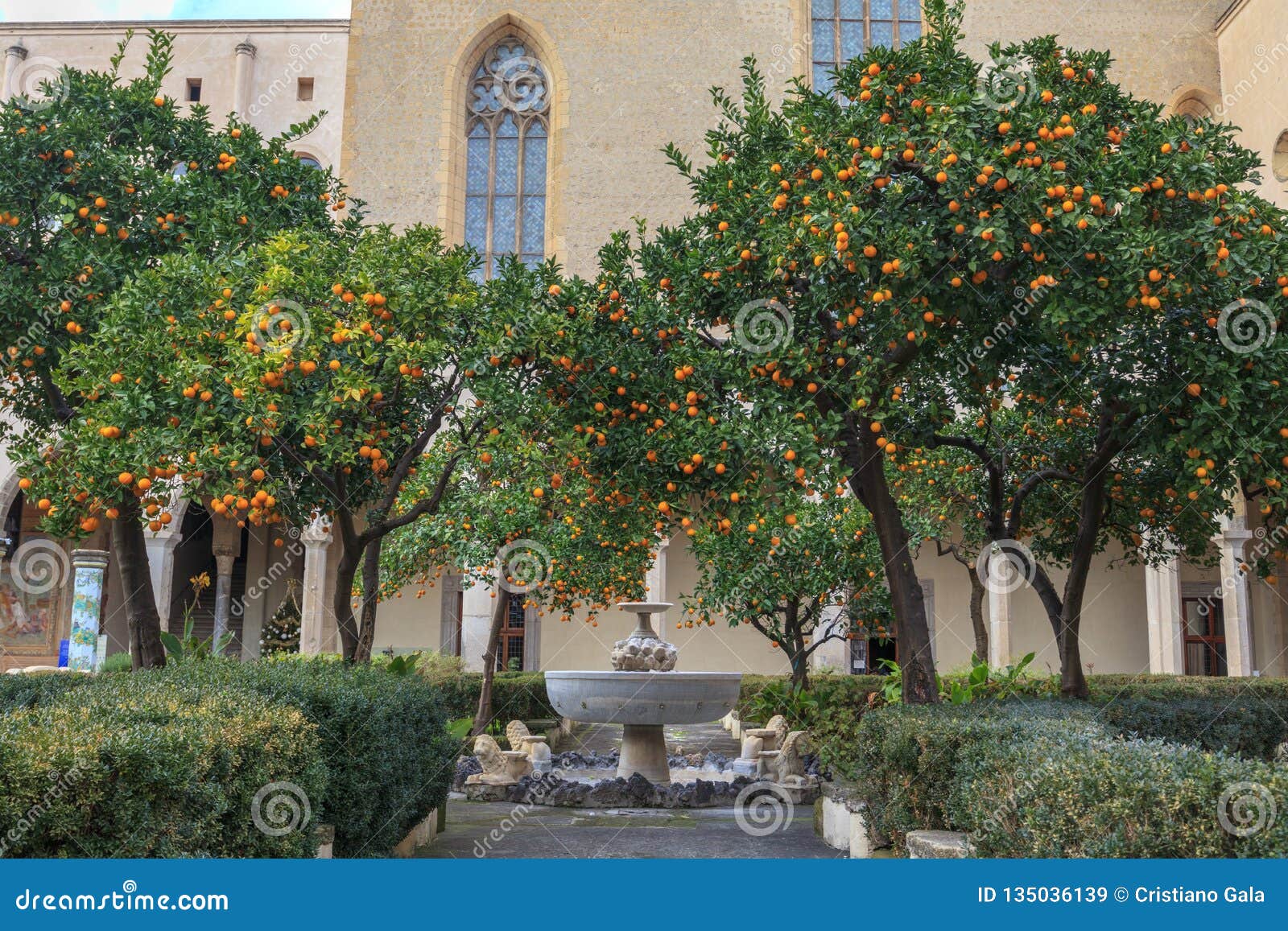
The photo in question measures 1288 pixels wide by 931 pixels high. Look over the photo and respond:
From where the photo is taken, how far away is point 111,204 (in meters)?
7.63

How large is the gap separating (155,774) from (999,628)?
752 inches

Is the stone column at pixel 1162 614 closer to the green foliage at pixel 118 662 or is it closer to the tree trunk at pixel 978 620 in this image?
the tree trunk at pixel 978 620

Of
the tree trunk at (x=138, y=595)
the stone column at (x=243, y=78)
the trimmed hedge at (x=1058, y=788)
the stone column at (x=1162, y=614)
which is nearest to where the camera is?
the trimmed hedge at (x=1058, y=788)

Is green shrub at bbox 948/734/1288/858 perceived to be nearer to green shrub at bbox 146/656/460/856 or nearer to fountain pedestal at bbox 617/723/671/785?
green shrub at bbox 146/656/460/856

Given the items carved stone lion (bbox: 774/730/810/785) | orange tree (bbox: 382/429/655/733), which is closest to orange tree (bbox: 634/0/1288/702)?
carved stone lion (bbox: 774/730/810/785)

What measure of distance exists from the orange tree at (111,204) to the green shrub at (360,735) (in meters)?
2.27

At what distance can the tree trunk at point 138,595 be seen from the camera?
8023 millimetres

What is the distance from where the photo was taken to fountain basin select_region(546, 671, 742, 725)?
904 cm

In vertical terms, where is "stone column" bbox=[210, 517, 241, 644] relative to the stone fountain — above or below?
above

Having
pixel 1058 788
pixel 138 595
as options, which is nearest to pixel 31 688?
pixel 138 595

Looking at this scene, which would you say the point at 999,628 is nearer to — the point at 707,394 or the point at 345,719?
the point at 707,394

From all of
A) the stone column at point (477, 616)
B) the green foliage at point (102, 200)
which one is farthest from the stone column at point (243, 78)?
the green foliage at point (102, 200)

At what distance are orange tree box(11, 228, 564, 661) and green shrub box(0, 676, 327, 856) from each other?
1636 mm

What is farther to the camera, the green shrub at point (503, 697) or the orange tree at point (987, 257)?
the green shrub at point (503, 697)
